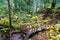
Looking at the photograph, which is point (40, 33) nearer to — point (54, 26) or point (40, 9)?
point (54, 26)

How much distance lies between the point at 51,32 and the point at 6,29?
360cm

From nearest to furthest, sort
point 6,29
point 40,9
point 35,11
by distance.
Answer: point 6,29 → point 35,11 → point 40,9

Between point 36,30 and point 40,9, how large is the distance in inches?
384

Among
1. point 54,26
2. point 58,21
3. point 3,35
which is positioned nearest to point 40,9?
point 58,21

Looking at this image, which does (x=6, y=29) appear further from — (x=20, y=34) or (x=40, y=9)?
(x=40, y=9)

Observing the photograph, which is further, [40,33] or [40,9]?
[40,9]

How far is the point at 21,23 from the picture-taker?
14.7m

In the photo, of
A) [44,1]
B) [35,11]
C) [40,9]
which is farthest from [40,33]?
[44,1]

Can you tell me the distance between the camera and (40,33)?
39.3 ft

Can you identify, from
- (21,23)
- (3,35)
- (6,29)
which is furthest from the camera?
Result: (21,23)

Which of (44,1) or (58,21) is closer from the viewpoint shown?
(58,21)

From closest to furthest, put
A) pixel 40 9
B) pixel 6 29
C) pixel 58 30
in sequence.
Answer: pixel 6 29 → pixel 58 30 → pixel 40 9

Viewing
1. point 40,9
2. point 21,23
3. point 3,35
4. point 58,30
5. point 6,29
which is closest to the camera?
point 3,35

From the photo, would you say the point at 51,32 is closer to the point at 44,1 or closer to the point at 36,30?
the point at 36,30
